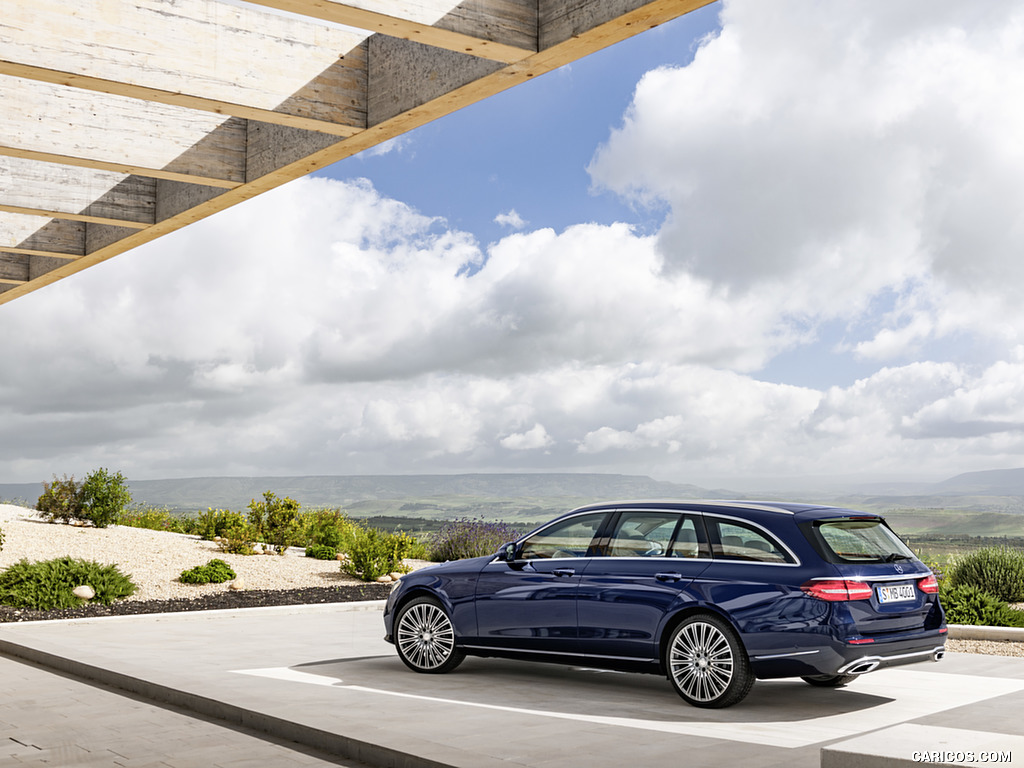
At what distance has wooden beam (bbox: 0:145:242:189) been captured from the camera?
8234 mm

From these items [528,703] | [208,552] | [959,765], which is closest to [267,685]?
[528,703]

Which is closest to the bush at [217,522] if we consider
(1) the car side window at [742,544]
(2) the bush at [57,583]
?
(2) the bush at [57,583]

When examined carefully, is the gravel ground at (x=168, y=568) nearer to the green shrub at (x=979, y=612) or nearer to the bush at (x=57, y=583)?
the bush at (x=57, y=583)

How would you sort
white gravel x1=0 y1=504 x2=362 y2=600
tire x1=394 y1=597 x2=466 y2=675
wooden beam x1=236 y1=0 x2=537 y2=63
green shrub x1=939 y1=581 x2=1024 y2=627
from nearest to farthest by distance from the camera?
wooden beam x1=236 y1=0 x2=537 y2=63 → tire x1=394 y1=597 x2=466 y2=675 → green shrub x1=939 y1=581 x2=1024 y2=627 → white gravel x1=0 y1=504 x2=362 y2=600

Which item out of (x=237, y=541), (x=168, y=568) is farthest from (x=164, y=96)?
(x=237, y=541)

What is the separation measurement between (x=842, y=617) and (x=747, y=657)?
767 mm

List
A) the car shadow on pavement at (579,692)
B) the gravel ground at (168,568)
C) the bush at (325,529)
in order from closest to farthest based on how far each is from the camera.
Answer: the car shadow on pavement at (579,692) → the gravel ground at (168,568) → the bush at (325,529)

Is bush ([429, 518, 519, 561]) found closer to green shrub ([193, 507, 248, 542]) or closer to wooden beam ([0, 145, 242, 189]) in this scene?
green shrub ([193, 507, 248, 542])

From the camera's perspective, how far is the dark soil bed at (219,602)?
13461 millimetres

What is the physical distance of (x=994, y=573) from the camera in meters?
15.3

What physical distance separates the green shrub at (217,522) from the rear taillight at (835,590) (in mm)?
16958

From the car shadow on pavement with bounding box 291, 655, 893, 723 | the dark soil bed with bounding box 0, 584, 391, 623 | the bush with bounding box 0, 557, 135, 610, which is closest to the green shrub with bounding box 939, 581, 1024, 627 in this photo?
the car shadow on pavement with bounding box 291, 655, 893, 723

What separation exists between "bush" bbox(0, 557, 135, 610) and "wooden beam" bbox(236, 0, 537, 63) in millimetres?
10759

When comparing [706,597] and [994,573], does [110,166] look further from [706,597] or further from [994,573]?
[994,573]
